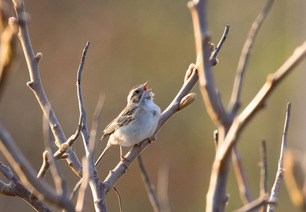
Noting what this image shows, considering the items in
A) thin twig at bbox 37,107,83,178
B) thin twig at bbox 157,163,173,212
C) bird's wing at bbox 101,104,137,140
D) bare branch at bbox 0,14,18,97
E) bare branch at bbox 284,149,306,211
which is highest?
bare branch at bbox 0,14,18,97

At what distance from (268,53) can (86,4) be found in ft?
15.0

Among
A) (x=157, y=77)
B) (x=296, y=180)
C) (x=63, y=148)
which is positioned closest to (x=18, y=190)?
(x=63, y=148)

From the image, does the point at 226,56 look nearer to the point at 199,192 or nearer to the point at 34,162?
the point at 199,192

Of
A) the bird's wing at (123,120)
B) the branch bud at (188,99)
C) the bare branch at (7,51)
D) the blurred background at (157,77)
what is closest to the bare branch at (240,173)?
the bare branch at (7,51)

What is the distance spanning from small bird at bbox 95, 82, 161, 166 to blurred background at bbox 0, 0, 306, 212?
5.23 m

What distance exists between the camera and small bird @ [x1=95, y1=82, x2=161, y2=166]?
3.68m

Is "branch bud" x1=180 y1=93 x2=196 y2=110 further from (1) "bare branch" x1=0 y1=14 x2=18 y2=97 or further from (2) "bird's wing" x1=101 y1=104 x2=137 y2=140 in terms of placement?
(2) "bird's wing" x1=101 y1=104 x2=137 y2=140

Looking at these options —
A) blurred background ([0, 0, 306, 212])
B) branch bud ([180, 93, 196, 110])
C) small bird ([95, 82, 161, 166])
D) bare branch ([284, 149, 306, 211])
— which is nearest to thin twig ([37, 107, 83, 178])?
bare branch ([284, 149, 306, 211])

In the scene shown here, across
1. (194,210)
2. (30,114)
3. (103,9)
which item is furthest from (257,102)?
(103,9)

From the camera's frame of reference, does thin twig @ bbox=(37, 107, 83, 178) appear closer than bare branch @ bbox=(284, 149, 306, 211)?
No

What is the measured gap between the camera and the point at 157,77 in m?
12.2

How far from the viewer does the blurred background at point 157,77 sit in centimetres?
1034

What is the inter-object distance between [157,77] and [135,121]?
815 centimetres

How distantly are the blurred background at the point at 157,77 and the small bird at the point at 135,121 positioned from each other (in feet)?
17.2
